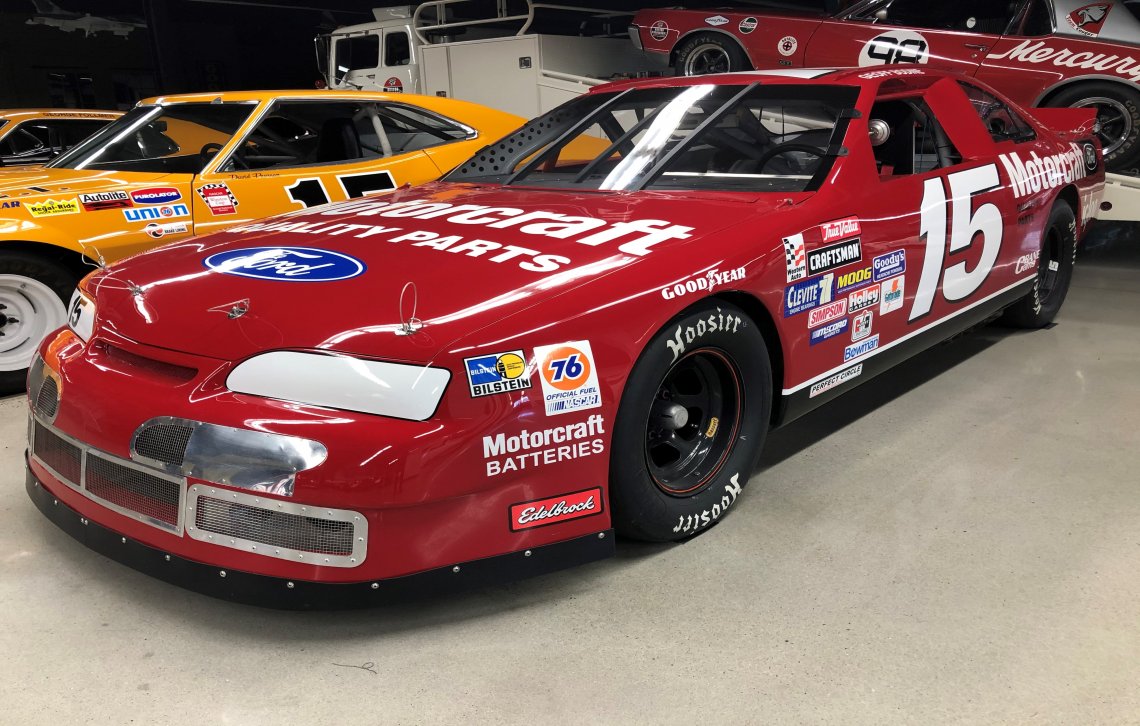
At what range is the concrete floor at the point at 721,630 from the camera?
5.61 feet

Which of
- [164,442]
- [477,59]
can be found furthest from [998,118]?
[477,59]

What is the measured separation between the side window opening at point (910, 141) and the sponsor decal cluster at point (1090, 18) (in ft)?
10.8

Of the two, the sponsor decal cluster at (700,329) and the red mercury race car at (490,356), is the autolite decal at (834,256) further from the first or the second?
the sponsor decal cluster at (700,329)

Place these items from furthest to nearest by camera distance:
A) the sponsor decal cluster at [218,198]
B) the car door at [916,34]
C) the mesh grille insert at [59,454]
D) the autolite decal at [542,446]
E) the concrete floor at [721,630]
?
1. the car door at [916,34]
2. the sponsor decal cluster at [218,198]
3. the mesh grille insert at [59,454]
4. the autolite decal at [542,446]
5. the concrete floor at [721,630]

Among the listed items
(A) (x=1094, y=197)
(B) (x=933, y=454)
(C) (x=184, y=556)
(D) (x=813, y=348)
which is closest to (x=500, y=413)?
(C) (x=184, y=556)

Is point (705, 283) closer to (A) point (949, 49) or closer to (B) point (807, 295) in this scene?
(B) point (807, 295)

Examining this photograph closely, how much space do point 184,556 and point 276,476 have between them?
33cm

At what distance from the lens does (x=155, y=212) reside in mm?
4008

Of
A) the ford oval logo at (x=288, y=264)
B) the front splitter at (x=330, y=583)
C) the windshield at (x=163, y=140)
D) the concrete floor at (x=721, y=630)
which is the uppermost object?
the windshield at (x=163, y=140)

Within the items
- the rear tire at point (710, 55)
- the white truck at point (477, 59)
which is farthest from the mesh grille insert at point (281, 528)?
the white truck at point (477, 59)

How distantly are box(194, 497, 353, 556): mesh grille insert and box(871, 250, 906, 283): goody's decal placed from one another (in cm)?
183

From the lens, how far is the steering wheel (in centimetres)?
294

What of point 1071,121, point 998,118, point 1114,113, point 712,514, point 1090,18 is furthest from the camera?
point 1114,113

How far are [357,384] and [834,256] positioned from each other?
1.49 metres
